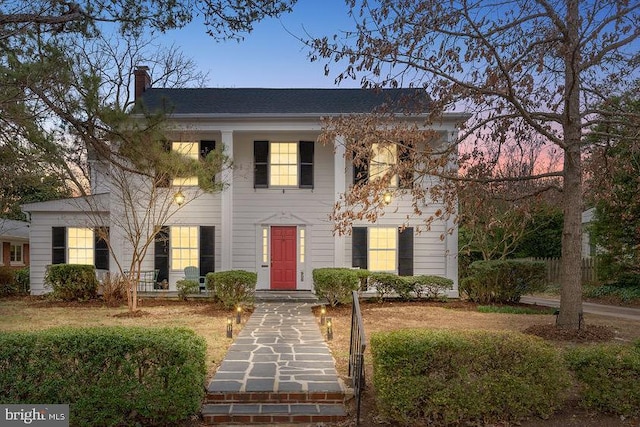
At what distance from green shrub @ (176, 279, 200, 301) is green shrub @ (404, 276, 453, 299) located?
19.1 ft

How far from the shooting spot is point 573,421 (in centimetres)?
493

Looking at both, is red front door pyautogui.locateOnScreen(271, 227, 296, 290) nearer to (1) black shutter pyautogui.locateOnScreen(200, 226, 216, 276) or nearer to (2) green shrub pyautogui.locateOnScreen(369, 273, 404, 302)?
(1) black shutter pyautogui.locateOnScreen(200, 226, 216, 276)

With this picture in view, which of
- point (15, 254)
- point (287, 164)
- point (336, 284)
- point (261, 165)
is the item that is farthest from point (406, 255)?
point (15, 254)

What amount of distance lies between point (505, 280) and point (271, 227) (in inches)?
274

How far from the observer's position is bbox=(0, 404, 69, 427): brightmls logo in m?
4.65

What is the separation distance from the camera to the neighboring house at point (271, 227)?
49.4 ft

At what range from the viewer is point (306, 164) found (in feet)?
50.5

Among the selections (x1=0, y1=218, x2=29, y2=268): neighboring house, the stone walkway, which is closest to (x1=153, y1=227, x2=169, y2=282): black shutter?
the stone walkway

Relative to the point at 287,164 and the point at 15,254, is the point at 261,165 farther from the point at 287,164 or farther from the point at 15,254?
the point at 15,254

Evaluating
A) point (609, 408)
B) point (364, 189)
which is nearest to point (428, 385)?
point (609, 408)

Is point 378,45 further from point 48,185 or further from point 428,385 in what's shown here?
point 48,185

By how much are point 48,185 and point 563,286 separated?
16.7 meters

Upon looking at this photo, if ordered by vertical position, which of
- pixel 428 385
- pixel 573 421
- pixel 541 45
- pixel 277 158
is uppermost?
pixel 541 45

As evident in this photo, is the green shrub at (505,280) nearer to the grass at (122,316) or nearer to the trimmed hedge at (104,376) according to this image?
the grass at (122,316)
